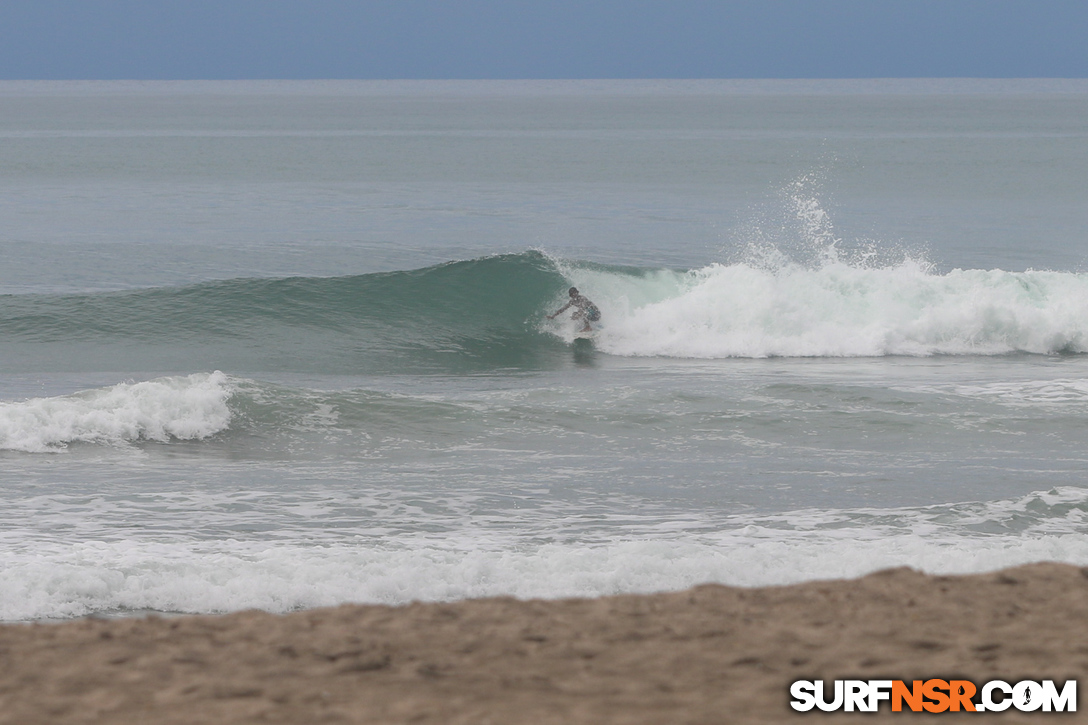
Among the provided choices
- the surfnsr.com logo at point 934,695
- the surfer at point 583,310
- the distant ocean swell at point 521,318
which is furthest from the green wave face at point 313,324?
the surfnsr.com logo at point 934,695

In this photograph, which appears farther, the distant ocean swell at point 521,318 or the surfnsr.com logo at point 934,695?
the distant ocean swell at point 521,318

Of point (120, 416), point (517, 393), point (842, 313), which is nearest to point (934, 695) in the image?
point (120, 416)

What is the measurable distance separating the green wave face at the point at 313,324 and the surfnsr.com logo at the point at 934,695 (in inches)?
587

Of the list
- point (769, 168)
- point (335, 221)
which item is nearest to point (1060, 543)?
point (335, 221)

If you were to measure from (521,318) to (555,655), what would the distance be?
58.2 ft

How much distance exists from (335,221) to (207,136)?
58.9 meters

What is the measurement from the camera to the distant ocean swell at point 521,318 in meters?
20.2

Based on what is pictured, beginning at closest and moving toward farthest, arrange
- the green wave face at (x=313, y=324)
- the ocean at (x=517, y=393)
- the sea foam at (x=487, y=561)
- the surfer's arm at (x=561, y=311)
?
the sea foam at (x=487, y=561) < the ocean at (x=517, y=393) < the green wave face at (x=313, y=324) < the surfer's arm at (x=561, y=311)

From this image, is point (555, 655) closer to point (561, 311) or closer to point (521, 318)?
point (561, 311)

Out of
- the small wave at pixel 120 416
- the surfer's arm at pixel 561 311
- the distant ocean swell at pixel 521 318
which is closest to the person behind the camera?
the small wave at pixel 120 416

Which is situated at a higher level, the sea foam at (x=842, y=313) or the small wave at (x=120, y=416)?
the sea foam at (x=842, y=313)

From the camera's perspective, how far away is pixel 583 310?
21.5 m

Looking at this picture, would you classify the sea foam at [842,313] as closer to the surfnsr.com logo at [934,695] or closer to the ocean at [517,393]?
the ocean at [517,393]

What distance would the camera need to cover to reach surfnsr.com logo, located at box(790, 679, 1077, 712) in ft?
14.5
